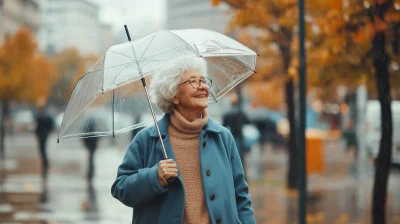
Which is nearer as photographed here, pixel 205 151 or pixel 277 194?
pixel 205 151

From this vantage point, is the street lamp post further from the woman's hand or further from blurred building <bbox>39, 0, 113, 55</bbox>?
blurred building <bbox>39, 0, 113, 55</bbox>

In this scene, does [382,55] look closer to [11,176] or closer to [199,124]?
[199,124]

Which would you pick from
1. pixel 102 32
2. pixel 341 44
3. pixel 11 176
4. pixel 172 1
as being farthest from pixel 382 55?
pixel 172 1

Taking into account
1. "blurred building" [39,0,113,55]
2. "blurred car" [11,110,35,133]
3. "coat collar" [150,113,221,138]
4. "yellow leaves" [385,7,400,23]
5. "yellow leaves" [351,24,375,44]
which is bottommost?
"blurred car" [11,110,35,133]

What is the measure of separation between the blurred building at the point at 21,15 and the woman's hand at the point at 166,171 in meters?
74.2

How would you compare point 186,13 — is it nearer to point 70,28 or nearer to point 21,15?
point 70,28

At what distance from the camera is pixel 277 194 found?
1517 centimetres

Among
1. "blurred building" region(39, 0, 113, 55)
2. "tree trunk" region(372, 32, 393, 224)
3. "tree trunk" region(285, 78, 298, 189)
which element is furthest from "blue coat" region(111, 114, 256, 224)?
"blurred building" region(39, 0, 113, 55)

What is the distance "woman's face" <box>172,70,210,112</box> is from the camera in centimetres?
392

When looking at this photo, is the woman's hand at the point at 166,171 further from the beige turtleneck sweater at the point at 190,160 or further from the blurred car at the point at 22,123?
the blurred car at the point at 22,123

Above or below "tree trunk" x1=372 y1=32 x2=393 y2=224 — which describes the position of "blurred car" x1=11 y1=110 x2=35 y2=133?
below

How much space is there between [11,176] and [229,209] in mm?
15827

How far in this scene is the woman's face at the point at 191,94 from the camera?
3.92m

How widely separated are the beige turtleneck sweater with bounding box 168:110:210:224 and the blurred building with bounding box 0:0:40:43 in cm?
7401
